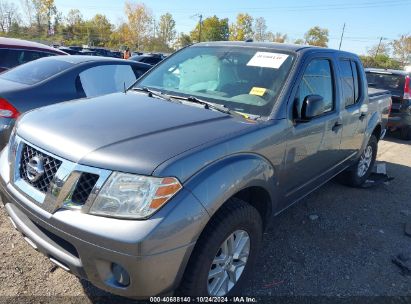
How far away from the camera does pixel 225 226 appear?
234 cm

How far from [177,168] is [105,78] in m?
3.62

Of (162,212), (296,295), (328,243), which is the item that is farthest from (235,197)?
(328,243)

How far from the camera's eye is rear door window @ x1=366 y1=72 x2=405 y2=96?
9234 millimetres

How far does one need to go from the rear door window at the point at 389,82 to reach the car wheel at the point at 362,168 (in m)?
4.35

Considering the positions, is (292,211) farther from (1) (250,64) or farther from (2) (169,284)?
(2) (169,284)

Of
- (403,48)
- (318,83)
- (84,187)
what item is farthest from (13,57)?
(403,48)

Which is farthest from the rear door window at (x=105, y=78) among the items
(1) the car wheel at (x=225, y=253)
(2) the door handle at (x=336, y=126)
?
(1) the car wheel at (x=225, y=253)

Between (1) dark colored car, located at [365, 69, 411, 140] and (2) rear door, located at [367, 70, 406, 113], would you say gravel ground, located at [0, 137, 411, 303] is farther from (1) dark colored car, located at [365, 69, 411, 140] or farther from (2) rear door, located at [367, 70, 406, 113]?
(2) rear door, located at [367, 70, 406, 113]

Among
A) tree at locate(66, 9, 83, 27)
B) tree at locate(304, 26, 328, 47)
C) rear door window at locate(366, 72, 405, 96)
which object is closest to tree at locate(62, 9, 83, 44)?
tree at locate(66, 9, 83, 27)

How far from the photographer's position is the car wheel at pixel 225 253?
226 cm

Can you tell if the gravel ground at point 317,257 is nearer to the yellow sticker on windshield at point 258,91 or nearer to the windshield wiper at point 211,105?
the windshield wiper at point 211,105

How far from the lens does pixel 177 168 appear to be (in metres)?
2.07

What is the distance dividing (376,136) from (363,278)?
305 centimetres

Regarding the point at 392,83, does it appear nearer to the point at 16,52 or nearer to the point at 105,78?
the point at 105,78
